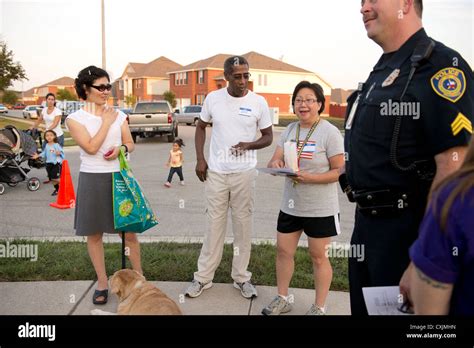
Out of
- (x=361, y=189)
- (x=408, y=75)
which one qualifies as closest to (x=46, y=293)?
(x=361, y=189)

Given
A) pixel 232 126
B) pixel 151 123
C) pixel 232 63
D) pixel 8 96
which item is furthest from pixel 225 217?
pixel 8 96

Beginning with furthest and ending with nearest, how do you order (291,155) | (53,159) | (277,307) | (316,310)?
(53,159) < (277,307) < (316,310) < (291,155)

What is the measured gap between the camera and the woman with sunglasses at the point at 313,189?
3.34 m

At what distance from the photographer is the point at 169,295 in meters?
3.87

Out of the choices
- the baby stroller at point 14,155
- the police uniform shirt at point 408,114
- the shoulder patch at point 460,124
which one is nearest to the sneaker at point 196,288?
the police uniform shirt at point 408,114

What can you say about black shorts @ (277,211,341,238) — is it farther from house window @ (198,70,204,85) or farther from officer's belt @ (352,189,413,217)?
house window @ (198,70,204,85)

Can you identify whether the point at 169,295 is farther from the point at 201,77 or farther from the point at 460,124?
the point at 201,77

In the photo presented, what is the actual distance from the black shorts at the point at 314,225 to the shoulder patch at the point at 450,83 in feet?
5.65

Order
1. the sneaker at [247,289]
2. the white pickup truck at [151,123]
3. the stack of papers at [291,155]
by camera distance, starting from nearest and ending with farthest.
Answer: the stack of papers at [291,155], the sneaker at [247,289], the white pickup truck at [151,123]

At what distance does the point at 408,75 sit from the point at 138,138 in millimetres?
21110

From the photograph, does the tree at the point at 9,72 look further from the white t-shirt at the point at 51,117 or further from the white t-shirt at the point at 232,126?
the white t-shirt at the point at 232,126

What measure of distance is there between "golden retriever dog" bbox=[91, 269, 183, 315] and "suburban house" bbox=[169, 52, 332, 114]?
48184 millimetres

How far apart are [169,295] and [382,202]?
8.10 feet
